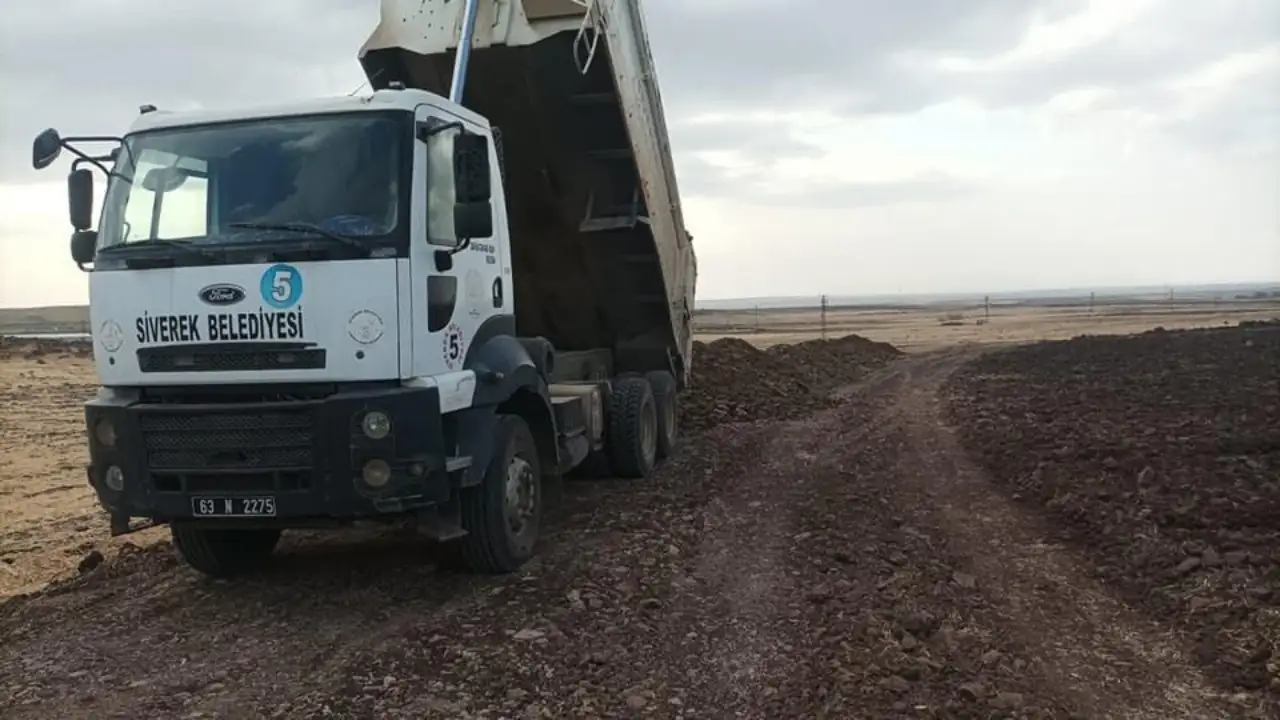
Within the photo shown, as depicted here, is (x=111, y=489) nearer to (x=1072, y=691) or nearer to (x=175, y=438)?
(x=175, y=438)

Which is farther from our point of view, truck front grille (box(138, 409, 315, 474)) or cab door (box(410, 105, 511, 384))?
→ cab door (box(410, 105, 511, 384))

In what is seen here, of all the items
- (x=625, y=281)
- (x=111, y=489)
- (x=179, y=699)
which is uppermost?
(x=625, y=281)

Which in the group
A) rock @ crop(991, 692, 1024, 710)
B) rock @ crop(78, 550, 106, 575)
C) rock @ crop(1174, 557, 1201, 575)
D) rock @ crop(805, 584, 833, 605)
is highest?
rock @ crop(1174, 557, 1201, 575)

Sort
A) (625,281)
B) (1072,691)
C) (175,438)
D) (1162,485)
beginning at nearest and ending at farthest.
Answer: (1072,691) < (175,438) < (1162,485) < (625,281)

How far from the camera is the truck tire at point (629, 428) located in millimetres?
9664

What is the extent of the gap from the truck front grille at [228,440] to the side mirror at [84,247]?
1067mm

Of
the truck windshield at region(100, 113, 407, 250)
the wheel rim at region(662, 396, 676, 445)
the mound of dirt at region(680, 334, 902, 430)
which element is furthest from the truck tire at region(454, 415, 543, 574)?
the mound of dirt at region(680, 334, 902, 430)

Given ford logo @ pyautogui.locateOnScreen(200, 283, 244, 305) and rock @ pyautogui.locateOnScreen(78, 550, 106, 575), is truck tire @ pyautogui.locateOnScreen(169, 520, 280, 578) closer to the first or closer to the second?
rock @ pyautogui.locateOnScreen(78, 550, 106, 575)

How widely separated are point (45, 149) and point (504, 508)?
326cm

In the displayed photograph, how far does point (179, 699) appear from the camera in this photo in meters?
4.86

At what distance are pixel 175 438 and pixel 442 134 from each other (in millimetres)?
2192

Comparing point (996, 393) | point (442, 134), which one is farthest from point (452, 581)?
point (996, 393)

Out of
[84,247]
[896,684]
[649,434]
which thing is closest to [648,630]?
[896,684]

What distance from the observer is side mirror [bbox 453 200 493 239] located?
19.0 feet
